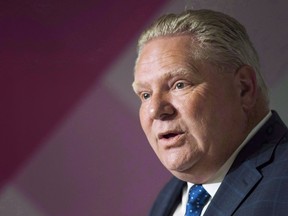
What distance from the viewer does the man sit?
1.20 meters

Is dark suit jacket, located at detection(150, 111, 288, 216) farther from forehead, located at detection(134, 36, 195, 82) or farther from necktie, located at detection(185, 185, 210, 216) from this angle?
forehead, located at detection(134, 36, 195, 82)

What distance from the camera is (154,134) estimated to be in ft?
4.15

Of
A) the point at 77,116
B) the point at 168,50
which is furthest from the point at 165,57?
the point at 77,116

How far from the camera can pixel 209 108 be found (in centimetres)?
120

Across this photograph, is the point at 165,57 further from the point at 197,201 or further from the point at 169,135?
the point at 197,201

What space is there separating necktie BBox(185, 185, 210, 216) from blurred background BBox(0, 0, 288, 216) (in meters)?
0.49

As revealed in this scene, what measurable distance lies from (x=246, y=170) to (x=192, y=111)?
190 mm

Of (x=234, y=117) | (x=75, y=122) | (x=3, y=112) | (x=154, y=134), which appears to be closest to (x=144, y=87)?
(x=154, y=134)

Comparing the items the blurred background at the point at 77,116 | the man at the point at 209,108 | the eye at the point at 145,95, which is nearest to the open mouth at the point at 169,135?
the man at the point at 209,108

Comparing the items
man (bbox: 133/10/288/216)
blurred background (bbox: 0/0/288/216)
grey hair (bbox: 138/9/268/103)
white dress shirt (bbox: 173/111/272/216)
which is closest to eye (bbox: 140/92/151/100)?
man (bbox: 133/10/288/216)

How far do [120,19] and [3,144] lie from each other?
623 millimetres

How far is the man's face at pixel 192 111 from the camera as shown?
120cm

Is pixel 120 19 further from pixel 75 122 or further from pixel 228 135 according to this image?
pixel 228 135

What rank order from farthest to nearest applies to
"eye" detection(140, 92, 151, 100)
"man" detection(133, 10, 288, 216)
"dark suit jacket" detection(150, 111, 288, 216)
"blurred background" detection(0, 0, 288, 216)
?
"blurred background" detection(0, 0, 288, 216)
"eye" detection(140, 92, 151, 100)
"man" detection(133, 10, 288, 216)
"dark suit jacket" detection(150, 111, 288, 216)
